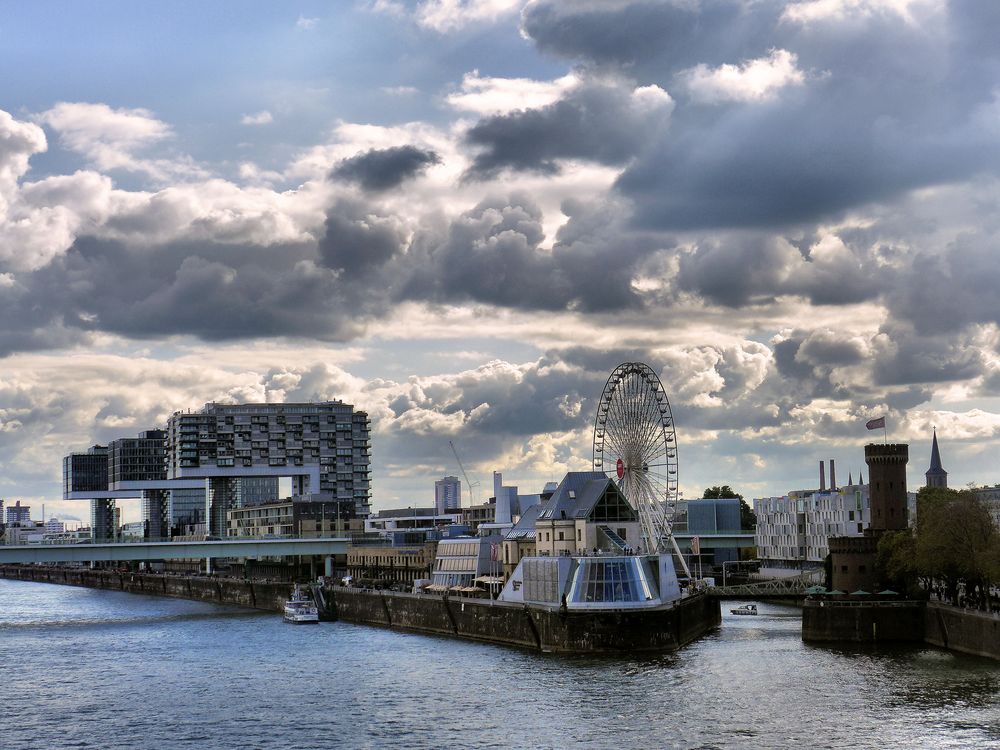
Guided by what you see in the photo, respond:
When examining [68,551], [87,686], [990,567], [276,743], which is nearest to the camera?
[276,743]

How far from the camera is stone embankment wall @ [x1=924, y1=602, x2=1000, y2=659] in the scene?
3763 inches

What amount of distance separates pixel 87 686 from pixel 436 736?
114 ft

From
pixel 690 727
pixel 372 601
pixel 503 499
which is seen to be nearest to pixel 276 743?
pixel 690 727

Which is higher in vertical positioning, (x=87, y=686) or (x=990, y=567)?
(x=990, y=567)

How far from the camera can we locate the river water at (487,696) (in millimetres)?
72125

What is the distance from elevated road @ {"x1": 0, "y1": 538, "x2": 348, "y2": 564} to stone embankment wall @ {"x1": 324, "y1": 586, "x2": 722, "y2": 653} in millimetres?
40689

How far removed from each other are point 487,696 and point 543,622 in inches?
950

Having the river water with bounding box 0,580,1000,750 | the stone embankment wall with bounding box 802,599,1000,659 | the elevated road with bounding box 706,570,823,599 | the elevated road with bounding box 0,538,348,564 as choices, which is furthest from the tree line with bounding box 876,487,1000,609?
the elevated road with bounding box 0,538,348,564

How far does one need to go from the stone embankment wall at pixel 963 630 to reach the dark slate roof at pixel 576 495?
31.5 meters

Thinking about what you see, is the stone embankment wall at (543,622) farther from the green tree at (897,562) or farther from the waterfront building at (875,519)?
the green tree at (897,562)

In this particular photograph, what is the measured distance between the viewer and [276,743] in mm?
71875

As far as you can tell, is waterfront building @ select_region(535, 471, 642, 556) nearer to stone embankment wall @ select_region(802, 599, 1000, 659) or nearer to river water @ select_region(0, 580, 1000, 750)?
river water @ select_region(0, 580, 1000, 750)

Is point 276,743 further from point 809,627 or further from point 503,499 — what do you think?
point 503,499

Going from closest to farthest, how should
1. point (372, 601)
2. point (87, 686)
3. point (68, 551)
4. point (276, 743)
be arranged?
point (276, 743) < point (87, 686) < point (372, 601) < point (68, 551)
